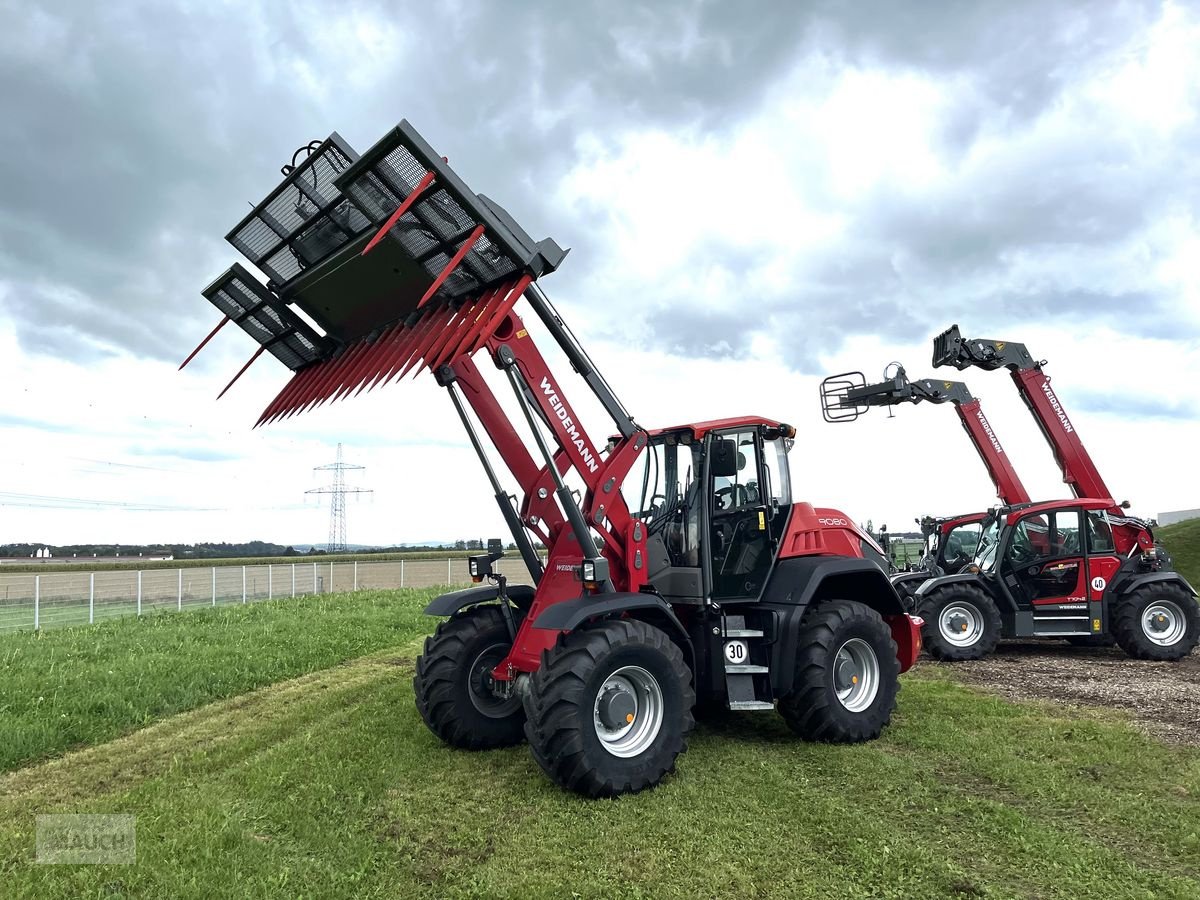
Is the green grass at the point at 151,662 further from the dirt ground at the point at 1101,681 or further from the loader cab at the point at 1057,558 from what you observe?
the loader cab at the point at 1057,558

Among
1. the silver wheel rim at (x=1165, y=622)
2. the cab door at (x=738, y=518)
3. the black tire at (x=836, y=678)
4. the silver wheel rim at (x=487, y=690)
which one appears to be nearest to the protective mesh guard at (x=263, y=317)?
the silver wheel rim at (x=487, y=690)

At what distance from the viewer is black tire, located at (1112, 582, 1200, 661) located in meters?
10.9

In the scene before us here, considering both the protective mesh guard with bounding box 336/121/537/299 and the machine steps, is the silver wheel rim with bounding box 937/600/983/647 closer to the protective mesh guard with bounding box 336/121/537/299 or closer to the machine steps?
the machine steps

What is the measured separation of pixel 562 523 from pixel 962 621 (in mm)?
7472

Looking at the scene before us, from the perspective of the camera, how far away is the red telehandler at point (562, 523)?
527 cm

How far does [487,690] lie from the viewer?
6.50 m

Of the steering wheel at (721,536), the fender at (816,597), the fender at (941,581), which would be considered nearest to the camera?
the fender at (816,597)

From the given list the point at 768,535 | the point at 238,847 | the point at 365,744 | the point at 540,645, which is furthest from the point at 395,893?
the point at 768,535

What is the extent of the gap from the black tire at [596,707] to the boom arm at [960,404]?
8.17m

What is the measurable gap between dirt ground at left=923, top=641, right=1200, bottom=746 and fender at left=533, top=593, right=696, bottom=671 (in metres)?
4.18

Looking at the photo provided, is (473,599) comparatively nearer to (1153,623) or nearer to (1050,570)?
(1050,570)

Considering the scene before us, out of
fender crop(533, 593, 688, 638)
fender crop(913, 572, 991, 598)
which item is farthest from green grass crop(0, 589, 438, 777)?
fender crop(913, 572, 991, 598)

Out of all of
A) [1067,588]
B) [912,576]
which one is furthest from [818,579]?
[1067,588]

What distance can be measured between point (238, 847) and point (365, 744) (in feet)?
6.66
